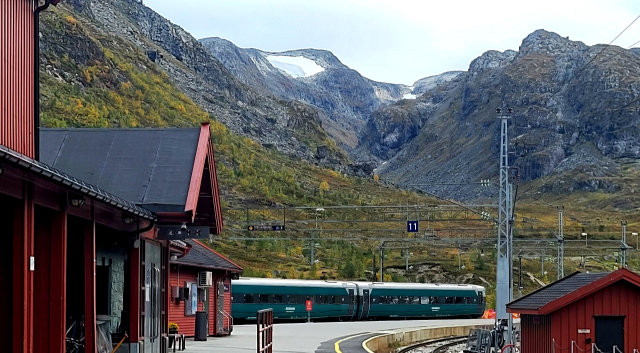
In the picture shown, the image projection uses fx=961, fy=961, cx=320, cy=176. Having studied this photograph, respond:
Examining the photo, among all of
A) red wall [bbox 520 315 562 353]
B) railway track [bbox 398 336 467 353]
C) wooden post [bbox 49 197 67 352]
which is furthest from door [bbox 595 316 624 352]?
wooden post [bbox 49 197 67 352]

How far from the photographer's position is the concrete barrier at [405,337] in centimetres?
3194

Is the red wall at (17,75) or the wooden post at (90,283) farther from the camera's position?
the red wall at (17,75)

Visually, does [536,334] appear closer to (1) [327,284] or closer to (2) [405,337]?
(2) [405,337]

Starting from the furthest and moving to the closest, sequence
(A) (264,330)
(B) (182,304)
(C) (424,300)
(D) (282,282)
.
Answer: (C) (424,300) → (D) (282,282) → (B) (182,304) → (A) (264,330)

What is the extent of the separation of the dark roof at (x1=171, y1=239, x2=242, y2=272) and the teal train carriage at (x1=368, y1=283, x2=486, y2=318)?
22.4 m

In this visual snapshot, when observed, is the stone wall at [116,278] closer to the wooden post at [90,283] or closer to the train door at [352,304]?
the wooden post at [90,283]

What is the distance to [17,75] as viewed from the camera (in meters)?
15.1

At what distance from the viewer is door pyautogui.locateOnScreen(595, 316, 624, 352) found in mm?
22250

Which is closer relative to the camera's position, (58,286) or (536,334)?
(58,286)

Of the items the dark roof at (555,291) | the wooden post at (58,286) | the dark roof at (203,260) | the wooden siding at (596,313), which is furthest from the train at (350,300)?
the wooden post at (58,286)

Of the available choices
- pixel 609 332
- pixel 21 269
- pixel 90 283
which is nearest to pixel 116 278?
pixel 90 283

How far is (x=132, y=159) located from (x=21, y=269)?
6955 mm

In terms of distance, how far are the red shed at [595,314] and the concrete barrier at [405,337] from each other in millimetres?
6877

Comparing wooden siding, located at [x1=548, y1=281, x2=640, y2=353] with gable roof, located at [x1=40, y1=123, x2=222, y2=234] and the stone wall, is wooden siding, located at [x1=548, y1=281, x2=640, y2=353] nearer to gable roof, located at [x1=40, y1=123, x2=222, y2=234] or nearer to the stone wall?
gable roof, located at [x1=40, y1=123, x2=222, y2=234]
